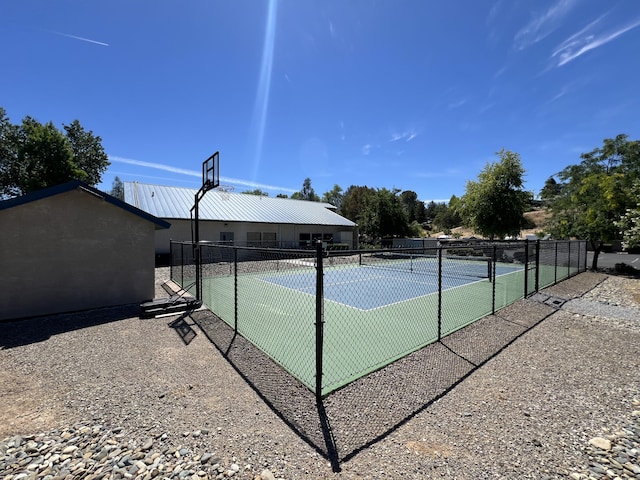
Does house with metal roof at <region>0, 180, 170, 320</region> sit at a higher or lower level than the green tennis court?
higher

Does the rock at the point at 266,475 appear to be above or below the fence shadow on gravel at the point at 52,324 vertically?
above

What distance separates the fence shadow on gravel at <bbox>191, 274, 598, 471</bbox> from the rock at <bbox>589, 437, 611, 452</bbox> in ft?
4.70

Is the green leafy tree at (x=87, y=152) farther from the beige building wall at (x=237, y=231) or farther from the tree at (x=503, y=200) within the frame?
the tree at (x=503, y=200)

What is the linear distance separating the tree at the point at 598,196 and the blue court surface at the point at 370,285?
845 centimetres

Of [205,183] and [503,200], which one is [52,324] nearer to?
[205,183]

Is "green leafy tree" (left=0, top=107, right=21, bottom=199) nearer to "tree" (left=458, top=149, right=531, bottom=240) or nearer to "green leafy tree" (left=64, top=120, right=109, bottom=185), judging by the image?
"green leafy tree" (left=64, top=120, right=109, bottom=185)

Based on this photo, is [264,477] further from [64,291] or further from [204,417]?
[64,291]

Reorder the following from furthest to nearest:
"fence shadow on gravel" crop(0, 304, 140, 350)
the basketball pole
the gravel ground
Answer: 1. the basketball pole
2. "fence shadow on gravel" crop(0, 304, 140, 350)
3. the gravel ground

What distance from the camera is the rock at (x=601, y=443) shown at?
278 centimetres

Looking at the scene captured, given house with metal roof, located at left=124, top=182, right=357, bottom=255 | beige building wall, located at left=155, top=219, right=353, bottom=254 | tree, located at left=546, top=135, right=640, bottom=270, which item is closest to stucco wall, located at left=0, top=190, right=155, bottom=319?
beige building wall, located at left=155, top=219, right=353, bottom=254

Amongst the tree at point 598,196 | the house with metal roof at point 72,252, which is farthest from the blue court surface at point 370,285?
the tree at point 598,196

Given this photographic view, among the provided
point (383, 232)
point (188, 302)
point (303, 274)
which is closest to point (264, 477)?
point (188, 302)

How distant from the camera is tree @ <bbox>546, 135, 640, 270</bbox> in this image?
14.7 m

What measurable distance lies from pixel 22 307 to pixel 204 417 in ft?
24.3
